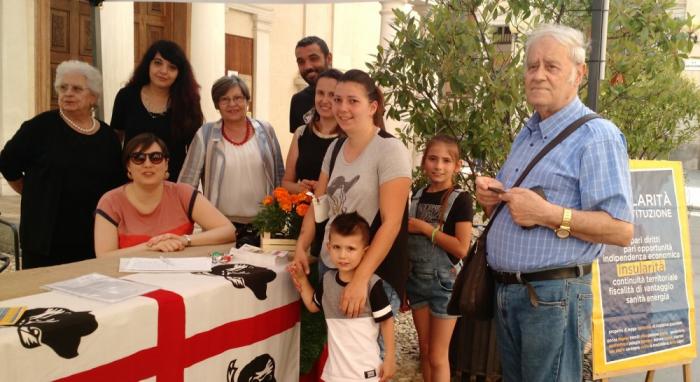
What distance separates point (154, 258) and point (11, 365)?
1.09 metres

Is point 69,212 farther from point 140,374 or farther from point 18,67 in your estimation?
point 18,67

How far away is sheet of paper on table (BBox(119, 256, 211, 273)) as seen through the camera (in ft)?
9.45

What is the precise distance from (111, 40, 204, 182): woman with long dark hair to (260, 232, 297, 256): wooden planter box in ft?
3.71

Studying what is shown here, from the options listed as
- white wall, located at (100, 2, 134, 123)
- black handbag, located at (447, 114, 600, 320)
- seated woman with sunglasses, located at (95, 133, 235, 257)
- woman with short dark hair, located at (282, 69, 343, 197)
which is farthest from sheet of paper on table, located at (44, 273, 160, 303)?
white wall, located at (100, 2, 134, 123)

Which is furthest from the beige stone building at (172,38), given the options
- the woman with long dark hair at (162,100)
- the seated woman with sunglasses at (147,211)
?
the seated woman with sunglasses at (147,211)

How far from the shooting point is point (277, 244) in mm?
3387

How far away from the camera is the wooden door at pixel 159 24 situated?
11375mm

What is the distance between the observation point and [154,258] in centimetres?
308

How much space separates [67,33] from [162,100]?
23.1ft

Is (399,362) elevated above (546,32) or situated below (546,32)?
below

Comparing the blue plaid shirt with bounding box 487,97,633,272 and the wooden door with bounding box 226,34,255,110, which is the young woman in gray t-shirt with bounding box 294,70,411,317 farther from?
the wooden door with bounding box 226,34,255,110

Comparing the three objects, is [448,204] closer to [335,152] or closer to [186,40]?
[335,152]

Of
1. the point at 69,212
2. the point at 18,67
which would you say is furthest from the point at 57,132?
the point at 18,67

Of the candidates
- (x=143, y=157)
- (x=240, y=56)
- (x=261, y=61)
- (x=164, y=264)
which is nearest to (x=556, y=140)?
(x=164, y=264)
